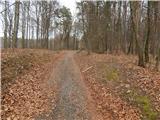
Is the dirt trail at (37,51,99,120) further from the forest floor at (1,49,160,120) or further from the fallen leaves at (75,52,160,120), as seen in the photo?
the fallen leaves at (75,52,160,120)

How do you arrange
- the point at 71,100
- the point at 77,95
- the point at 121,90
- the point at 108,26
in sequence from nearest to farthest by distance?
the point at 71,100 < the point at 77,95 < the point at 121,90 < the point at 108,26

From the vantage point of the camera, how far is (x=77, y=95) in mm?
13148

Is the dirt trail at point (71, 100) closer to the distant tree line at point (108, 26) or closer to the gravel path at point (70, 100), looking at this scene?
the gravel path at point (70, 100)

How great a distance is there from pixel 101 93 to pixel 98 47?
31.1m

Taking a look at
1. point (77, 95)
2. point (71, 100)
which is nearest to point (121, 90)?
point (77, 95)

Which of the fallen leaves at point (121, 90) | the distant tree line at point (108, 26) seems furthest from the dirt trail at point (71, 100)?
the distant tree line at point (108, 26)

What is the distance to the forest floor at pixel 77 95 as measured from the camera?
420 inches

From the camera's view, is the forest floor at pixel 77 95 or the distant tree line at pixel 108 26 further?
the distant tree line at pixel 108 26

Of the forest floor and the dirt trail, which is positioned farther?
the forest floor

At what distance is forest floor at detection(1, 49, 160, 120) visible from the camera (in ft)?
35.0

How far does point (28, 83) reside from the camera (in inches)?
583

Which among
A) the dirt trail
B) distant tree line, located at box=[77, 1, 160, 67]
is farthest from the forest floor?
distant tree line, located at box=[77, 1, 160, 67]

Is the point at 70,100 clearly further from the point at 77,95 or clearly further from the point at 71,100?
the point at 77,95

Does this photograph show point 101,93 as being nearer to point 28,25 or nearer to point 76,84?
point 76,84
